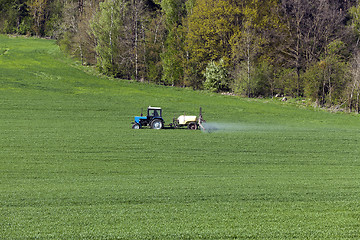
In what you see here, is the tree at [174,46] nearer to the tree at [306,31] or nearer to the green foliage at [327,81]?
the tree at [306,31]

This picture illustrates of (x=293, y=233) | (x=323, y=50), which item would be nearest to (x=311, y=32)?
(x=323, y=50)

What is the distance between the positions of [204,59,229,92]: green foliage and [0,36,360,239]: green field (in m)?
15.5

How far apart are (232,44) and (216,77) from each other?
18.2ft

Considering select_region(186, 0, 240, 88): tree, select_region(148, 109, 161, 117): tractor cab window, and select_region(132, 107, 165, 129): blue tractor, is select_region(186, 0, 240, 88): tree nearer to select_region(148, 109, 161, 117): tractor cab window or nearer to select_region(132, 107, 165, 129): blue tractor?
select_region(148, 109, 161, 117): tractor cab window

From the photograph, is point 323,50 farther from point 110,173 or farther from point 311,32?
point 110,173

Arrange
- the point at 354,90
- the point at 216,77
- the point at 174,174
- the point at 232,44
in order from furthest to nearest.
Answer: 1. the point at 232,44
2. the point at 216,77
3. the point at 354,90
4. the point at 174,174

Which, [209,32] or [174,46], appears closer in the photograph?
[209,32]

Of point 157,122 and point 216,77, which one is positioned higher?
point 216,77

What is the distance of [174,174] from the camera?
19281 mm

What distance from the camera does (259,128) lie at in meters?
32.9

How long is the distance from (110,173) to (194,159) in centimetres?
509

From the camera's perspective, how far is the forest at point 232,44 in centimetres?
5562

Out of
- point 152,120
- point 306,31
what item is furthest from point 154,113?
point 306,31

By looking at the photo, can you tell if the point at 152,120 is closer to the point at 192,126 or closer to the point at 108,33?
the point at 192,126
